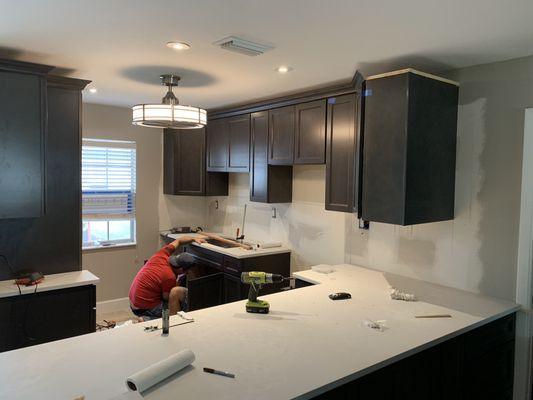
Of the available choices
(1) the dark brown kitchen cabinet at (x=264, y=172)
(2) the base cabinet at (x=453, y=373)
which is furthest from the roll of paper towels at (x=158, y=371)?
(1) the dark brown kitchen cabinet at (x=264, y=172)

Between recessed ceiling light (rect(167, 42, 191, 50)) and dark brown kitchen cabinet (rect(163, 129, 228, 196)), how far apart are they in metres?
2.50

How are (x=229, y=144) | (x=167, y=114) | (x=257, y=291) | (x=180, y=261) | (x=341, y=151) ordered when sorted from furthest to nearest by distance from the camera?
(x=229, y=144), (x=180, y=261), (x=341, y=151), (x=167, y=114), (x=257, y=291)

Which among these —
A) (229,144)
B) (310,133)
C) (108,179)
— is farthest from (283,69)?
(108,179)

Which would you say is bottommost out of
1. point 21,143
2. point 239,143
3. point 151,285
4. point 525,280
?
point 151,285

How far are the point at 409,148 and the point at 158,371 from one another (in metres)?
1.90

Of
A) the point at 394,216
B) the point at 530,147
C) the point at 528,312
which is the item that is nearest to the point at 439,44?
the point at 530,147

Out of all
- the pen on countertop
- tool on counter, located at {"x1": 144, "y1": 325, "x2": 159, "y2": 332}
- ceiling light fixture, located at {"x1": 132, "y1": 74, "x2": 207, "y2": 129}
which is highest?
ceiling light fixture, located at {"x1": 132, "y1": 74, "x2": 207, "y2": 129}

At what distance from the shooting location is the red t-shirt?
11.7 feet

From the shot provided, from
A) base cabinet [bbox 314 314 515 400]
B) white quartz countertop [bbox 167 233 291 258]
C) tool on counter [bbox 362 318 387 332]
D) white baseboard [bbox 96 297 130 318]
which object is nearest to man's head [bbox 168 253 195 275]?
white quartz countertop [bbox 167 233 291 258]

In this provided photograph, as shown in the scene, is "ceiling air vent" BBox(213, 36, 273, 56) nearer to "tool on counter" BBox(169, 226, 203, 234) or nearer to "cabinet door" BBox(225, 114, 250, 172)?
"cabinet door" BBox(225, 114, 250, 172)

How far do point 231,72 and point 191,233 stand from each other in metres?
2.66

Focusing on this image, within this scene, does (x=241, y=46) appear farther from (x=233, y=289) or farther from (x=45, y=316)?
(x=233, y=289)

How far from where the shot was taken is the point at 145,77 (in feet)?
10.6

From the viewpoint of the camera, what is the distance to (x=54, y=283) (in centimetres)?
295
